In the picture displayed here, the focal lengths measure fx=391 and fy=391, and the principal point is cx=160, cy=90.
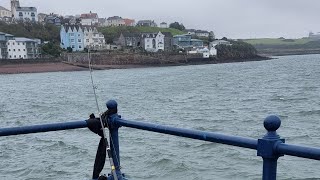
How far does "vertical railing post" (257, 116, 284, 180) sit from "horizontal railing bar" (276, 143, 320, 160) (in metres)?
0.04

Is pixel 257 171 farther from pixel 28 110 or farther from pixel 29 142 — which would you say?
pixel 28 110

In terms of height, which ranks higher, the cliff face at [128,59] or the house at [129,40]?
the house at [129,40]

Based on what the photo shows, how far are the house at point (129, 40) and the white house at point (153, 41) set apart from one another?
282 centimetres

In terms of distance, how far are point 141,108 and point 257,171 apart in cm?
1688

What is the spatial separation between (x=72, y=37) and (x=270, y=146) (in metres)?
119

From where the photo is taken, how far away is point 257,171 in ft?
39.4

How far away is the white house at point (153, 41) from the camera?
13138 centimetres

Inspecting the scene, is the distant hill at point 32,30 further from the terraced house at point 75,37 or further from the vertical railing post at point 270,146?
the vertical railing post at point 270,146

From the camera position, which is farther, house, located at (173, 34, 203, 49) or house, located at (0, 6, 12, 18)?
house, located at (0, 6, 12, 18)

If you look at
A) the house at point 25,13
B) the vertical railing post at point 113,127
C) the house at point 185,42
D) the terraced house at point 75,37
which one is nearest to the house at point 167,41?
the house at point 185,42

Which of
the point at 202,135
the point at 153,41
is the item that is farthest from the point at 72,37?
the point at 202,135

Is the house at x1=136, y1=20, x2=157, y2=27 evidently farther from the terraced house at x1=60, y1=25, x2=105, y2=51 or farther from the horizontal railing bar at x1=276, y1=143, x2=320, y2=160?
the horizontal railing bar at x1=276, y1=143, x2=320, y2=160

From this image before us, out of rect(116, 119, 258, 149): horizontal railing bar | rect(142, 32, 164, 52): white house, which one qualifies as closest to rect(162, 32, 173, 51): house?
rect(142, 32, 164, 52): white house

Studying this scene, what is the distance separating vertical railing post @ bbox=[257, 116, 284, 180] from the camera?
223 cm
